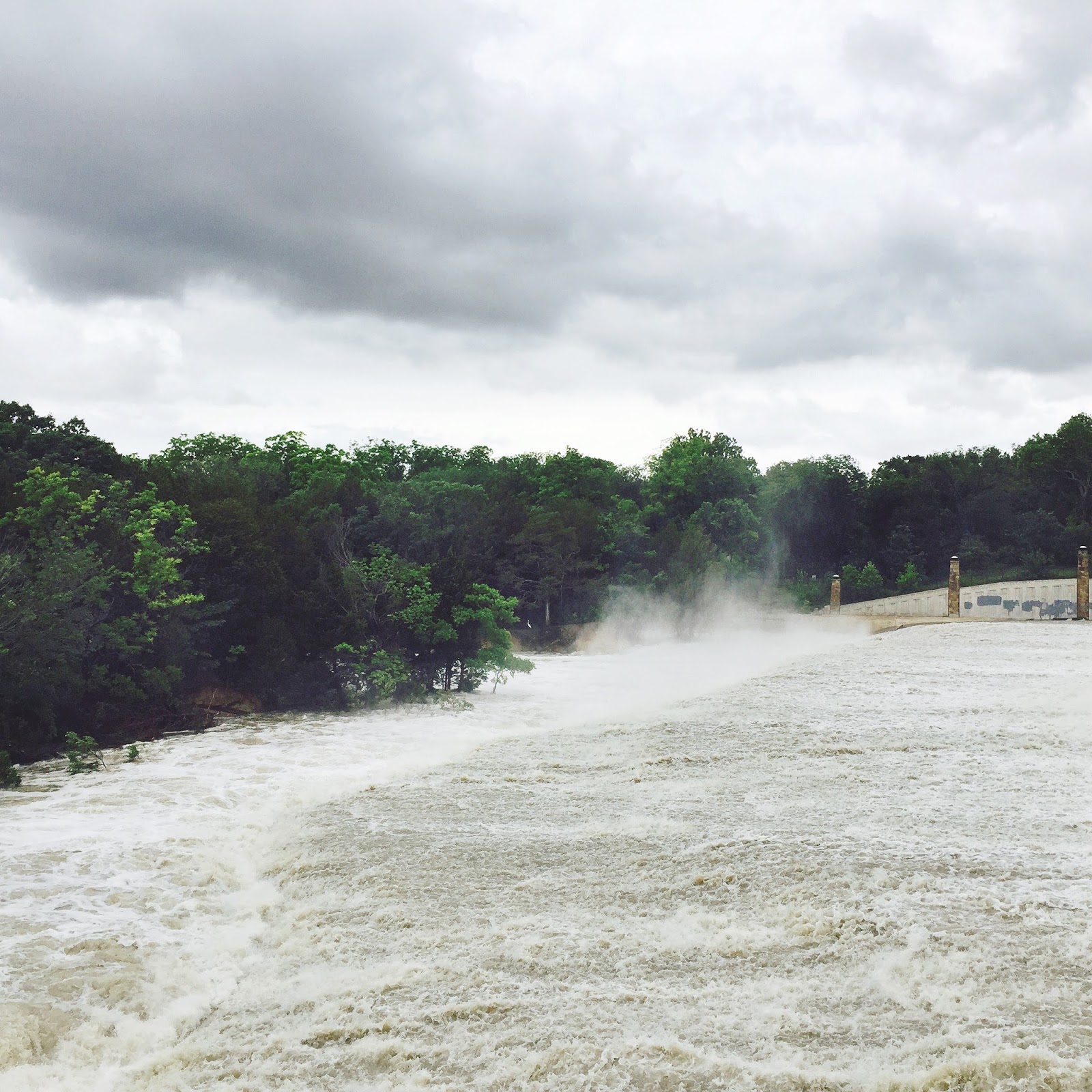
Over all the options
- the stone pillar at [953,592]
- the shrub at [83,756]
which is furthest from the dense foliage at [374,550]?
the stone pillar at [953,592]

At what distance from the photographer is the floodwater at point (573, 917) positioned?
15.1ft

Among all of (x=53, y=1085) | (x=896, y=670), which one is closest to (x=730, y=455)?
(x=896, y=670)

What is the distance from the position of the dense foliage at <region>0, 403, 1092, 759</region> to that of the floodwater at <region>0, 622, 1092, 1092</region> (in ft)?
9.76

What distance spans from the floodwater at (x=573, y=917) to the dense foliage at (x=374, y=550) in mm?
2974

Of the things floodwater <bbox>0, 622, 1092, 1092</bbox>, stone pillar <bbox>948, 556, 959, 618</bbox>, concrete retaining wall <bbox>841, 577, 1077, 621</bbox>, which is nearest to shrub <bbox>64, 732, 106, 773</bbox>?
floodwater <bbox>0, 622, 1092, 1092</bbox>

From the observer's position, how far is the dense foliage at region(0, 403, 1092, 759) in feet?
46.8

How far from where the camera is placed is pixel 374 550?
81.6ft

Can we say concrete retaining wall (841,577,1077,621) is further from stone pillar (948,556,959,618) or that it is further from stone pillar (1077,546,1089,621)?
stone pillar (1077,546,1089,621)

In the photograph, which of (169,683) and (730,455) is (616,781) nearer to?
(169,683)

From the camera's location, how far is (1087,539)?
153ft

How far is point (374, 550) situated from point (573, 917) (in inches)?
758

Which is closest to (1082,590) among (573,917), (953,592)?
(953,592)

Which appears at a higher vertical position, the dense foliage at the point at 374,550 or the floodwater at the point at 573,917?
the dense foliage at the point at 374,550

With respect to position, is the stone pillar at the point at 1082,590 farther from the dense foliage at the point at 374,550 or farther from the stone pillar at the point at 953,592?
the dense foliage at the point at 374,550
